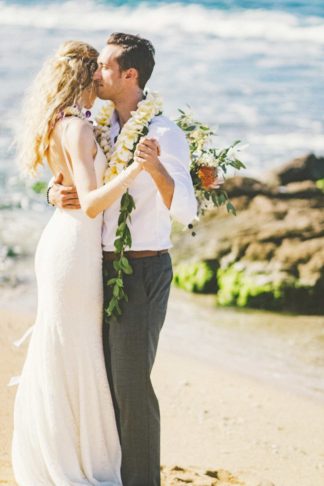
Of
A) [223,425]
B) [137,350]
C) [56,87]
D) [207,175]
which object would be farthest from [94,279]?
[223,425]

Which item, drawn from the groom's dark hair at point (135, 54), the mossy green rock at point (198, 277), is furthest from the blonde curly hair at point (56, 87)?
the mossy green rock at point (198, 277)

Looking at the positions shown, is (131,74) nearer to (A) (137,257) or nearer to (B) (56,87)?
(B) (56,87)

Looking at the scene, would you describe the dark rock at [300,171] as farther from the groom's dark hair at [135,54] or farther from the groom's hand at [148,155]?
the groom's hand at [148,155]

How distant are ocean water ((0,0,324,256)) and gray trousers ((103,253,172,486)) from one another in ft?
27.5

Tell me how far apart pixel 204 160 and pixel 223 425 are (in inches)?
94.4

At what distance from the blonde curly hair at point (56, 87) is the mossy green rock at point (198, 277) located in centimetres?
565

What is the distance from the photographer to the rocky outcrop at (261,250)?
31.6ft

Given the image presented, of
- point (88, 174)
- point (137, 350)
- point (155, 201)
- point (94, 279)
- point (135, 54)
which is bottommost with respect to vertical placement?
point (137, 350)

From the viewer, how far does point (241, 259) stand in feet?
33.6

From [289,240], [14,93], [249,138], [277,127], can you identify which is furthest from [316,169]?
[14,93]

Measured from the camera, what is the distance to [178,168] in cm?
434

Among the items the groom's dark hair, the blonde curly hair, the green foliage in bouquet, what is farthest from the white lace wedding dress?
the green foliage in bouquet

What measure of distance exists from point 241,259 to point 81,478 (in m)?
5.82

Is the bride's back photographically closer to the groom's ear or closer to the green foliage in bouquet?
the groom's ear
